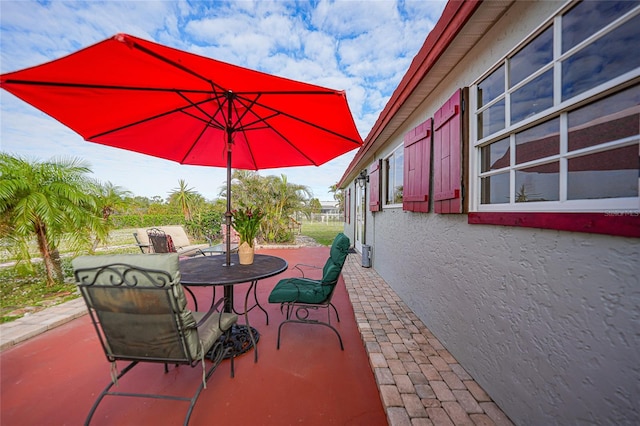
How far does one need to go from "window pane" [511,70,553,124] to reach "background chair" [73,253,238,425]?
8.31ft

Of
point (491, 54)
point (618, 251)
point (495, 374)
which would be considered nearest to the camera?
point (618, 251)

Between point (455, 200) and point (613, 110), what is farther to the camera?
point (455, 200)

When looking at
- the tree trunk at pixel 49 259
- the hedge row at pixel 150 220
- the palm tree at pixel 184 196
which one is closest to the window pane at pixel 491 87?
the tree trunk at pixel 49 259

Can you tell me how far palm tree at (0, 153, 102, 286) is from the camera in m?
3.68

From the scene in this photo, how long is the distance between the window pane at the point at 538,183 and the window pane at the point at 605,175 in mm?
110

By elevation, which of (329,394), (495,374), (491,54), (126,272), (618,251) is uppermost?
(491,54)

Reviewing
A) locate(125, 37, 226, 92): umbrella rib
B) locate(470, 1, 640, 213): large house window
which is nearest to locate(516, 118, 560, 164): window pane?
locate(470, 1, 640, 213): large house window

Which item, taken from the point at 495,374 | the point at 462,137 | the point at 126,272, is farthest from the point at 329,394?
the point at 462,137

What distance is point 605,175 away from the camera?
3.97 ft

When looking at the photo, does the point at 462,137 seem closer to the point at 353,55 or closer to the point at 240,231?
the point at 240,231

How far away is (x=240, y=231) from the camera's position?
2670 millimetres

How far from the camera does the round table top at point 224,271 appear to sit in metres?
2.06

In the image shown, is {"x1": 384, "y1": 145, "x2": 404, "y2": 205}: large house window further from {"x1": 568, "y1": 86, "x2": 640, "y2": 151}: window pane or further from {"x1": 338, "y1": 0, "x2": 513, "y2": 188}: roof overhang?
{"x1": 568, "y1": 86, "x2": 640, "y2": 151}: window pane

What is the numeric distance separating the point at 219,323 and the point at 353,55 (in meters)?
9.08
